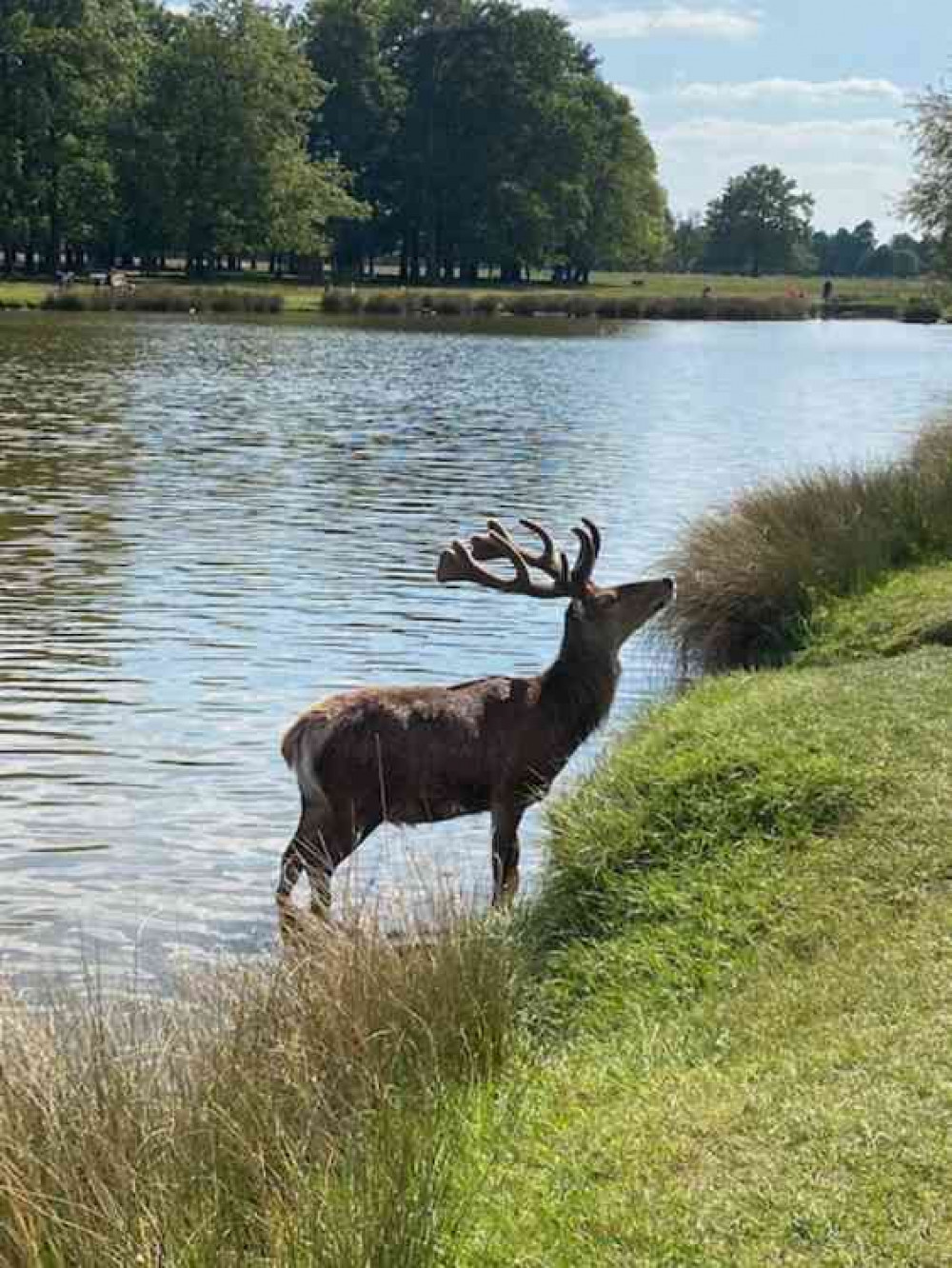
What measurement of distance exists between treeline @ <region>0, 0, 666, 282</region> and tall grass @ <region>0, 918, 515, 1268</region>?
9280 cm

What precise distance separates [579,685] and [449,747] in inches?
46.0

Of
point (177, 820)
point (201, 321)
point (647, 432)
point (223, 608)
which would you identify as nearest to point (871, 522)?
point (223, 608)

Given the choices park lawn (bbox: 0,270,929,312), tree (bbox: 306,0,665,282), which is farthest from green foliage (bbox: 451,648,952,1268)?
tree (bbox: 306,0,665,282)

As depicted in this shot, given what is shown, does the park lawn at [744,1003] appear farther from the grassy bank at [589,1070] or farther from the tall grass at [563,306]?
the tall grass at [563,306]

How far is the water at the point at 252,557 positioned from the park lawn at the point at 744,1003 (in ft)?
2.77

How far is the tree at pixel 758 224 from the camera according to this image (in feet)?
635

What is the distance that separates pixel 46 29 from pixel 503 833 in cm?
9585

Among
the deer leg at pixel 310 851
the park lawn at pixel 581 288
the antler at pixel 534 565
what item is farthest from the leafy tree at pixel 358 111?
the deer leg at pixel 310 851

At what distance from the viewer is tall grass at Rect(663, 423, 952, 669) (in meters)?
15.4

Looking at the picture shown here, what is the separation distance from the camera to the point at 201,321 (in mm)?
74312

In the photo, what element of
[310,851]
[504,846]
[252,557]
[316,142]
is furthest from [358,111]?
[310,851]

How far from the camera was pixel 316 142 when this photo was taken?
12719cm

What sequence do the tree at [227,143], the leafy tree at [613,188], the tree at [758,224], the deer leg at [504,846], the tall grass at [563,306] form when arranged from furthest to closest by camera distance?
the tree at [758,224] → the leafy tree at [613,188] → the tree at [227,143] → the tall grass at [563,306] → the deer leg at [504,846]

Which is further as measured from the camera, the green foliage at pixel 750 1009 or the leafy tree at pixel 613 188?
the leafy tree at pixel 613 188
